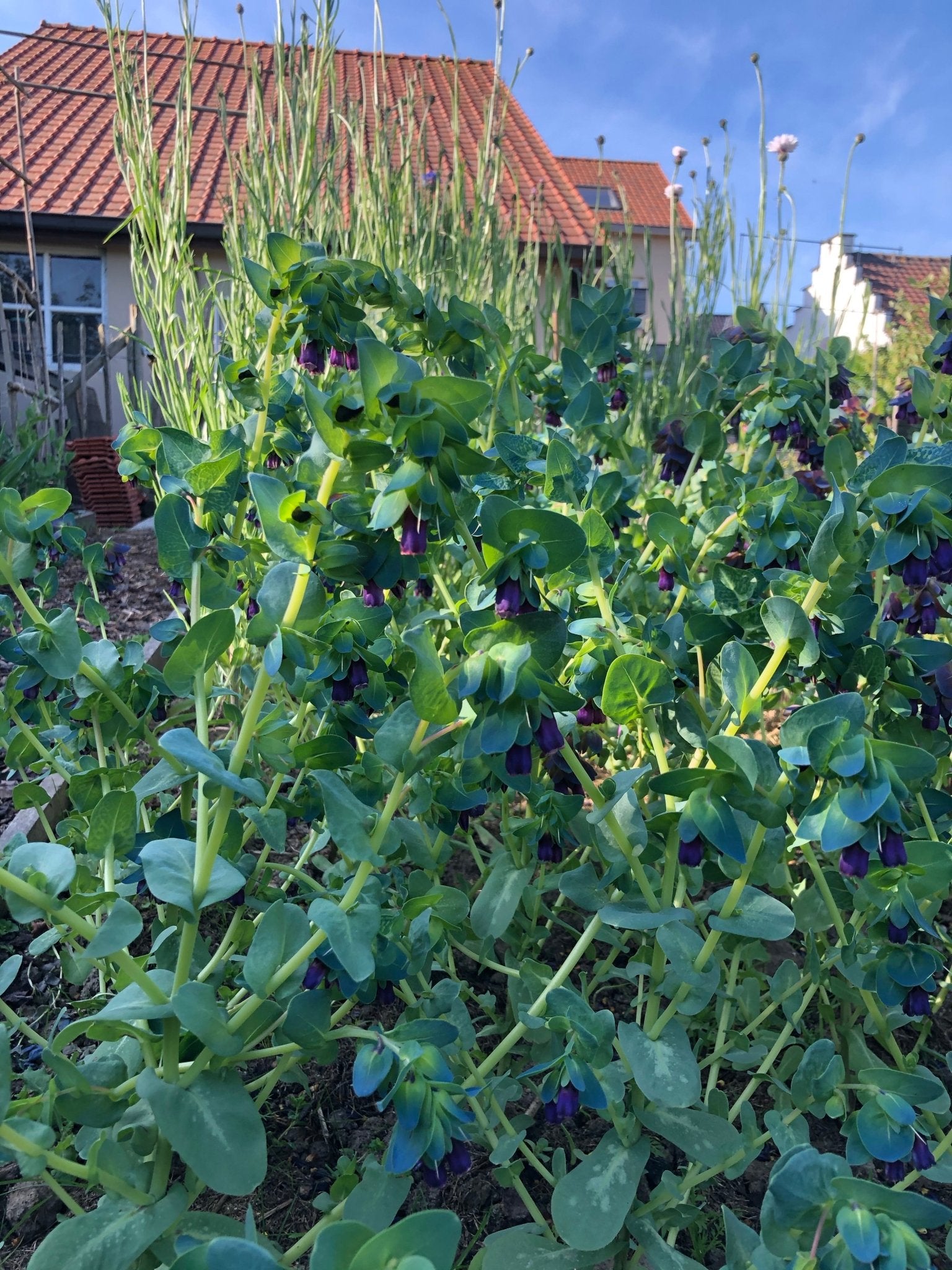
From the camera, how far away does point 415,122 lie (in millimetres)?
3846

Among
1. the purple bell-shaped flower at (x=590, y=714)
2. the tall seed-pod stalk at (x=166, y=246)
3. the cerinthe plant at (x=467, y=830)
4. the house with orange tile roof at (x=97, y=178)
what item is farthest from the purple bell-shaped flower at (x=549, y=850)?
the house with orange tile roof at (x=97, y=178)

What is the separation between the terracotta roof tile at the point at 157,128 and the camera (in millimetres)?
9258

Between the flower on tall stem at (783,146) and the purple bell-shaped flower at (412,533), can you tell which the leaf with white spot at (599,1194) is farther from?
the flower on tall stem at (783,146)

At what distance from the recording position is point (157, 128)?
361 inches

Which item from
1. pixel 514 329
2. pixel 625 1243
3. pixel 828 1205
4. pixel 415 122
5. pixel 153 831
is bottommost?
pixel 625 1243

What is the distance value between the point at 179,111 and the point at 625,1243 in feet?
10.1

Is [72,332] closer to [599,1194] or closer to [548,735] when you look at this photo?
[548,735]

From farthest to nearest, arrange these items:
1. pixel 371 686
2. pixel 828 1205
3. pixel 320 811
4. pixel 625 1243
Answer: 1. pixel 320 811
2. pixel 371 686
3. pixel 625 1243
4. pixel 828 1205

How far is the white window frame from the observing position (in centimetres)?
982

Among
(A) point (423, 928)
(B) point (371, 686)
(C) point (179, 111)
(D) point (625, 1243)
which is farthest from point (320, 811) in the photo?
(C) point (179, 111)

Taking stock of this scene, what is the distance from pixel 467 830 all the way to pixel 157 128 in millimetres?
10048

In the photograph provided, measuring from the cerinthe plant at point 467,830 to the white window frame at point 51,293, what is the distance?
982cm

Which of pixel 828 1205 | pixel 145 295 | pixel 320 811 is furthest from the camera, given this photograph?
pixel 145 295

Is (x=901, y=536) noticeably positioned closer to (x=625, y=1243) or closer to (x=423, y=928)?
(x=423, y=928)
